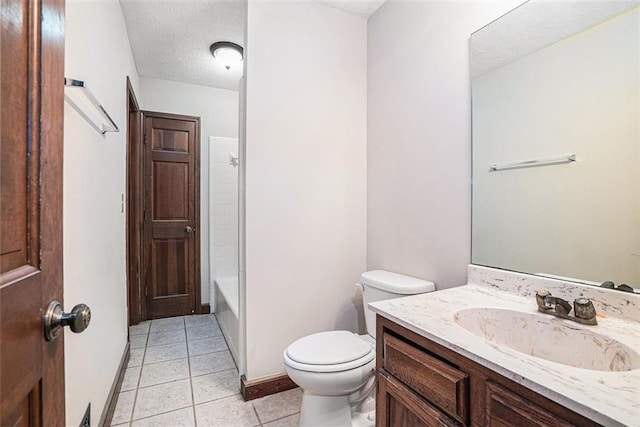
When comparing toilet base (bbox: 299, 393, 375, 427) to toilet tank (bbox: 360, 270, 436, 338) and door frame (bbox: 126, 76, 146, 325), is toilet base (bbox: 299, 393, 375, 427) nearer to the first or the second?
toilet tank (bbox: 360, 270, 436, 338)

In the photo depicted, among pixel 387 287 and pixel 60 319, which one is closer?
pixel 60 319

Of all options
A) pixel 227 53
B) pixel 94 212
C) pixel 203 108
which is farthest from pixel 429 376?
pixel 203 108

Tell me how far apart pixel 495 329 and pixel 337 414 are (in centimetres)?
88

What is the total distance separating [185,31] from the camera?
2.36m

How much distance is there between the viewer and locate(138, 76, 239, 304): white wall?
3.19 meters

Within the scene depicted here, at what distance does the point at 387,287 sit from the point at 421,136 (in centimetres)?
89

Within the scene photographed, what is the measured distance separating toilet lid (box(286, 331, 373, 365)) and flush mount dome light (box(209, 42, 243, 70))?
2411 mm

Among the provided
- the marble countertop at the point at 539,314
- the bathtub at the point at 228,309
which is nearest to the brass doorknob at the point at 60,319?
the marble countertop at the point at 539,314

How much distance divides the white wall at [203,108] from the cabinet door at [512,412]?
3.14 meters

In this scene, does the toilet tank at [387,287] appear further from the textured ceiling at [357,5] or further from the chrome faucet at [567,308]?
the textured ceiling at [357,5]

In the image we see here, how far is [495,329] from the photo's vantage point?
110cm

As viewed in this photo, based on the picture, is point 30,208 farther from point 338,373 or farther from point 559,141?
point 559,141

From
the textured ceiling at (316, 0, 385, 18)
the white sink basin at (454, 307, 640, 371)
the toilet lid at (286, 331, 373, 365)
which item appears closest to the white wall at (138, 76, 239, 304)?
the textured ceiling at (316, 0, 385, 18)

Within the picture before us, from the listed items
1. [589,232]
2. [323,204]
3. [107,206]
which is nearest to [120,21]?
[107,206]
